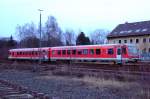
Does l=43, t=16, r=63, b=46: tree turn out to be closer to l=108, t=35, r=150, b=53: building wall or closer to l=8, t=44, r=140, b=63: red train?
→ l=108, t=35, r=150, b=53: building wall

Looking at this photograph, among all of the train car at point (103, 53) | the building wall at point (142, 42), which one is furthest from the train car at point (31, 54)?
the building wall at point (142, 42)

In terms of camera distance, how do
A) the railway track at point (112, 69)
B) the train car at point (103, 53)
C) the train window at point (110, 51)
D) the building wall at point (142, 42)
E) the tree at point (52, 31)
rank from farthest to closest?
1. the tree at point (52, 31)
2. the building wall at point (142, 42)
3. the train window at point (110, 51)
4. the train car at point (103, 53)
5. the railway track at point (112, 69)

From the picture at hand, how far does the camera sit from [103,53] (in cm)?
3997

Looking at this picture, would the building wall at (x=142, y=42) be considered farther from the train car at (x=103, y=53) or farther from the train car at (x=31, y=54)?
the train car at (x=103, y=53)

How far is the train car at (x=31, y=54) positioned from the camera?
2072 inches

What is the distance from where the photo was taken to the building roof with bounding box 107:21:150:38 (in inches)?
3061

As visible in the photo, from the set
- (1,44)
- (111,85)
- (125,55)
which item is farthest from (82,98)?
(1,44)

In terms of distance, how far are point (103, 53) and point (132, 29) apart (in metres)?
43.5

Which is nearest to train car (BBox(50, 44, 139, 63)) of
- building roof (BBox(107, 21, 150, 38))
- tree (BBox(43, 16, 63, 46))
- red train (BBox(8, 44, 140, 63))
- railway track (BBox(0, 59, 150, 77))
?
red train (BBox(8, 44, 140, 63))

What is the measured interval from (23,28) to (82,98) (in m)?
118

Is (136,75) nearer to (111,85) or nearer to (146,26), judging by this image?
(111,85)

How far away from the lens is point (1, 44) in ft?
374

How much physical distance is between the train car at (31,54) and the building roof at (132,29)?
28065mm

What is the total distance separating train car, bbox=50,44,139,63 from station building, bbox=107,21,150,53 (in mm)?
30636
